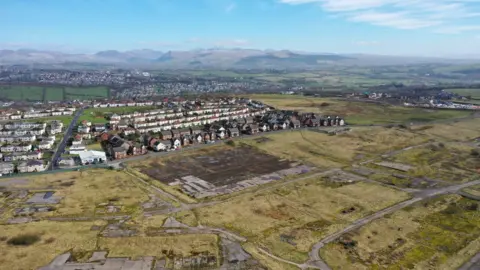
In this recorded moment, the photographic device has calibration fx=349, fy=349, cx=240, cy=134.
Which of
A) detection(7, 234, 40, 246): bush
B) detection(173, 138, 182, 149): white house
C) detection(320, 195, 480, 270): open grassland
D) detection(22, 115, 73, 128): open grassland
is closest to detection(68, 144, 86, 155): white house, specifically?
detection(173, 138, 182, 149): white house

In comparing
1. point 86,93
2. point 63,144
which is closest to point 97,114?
point 63,144

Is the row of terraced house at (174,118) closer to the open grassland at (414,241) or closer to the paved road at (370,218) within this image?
the paved road at (370,218)

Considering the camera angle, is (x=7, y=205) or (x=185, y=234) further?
(x=7, y=205)

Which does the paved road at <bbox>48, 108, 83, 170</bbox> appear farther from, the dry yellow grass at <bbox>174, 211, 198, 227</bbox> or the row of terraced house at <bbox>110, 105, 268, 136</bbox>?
the dry yellow grass at <bbox>174, 211, 198, 227</bbox>

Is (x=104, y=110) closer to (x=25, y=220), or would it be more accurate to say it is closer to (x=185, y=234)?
(x=25, y=220)

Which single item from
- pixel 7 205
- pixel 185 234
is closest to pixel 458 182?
pixel 185 234

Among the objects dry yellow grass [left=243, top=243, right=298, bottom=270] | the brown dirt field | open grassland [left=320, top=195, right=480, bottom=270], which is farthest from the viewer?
the brown dirt field

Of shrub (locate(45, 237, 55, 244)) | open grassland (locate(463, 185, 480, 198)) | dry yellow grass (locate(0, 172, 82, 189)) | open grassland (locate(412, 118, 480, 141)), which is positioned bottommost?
open grassland (locate(463, 185, 480, 198))
